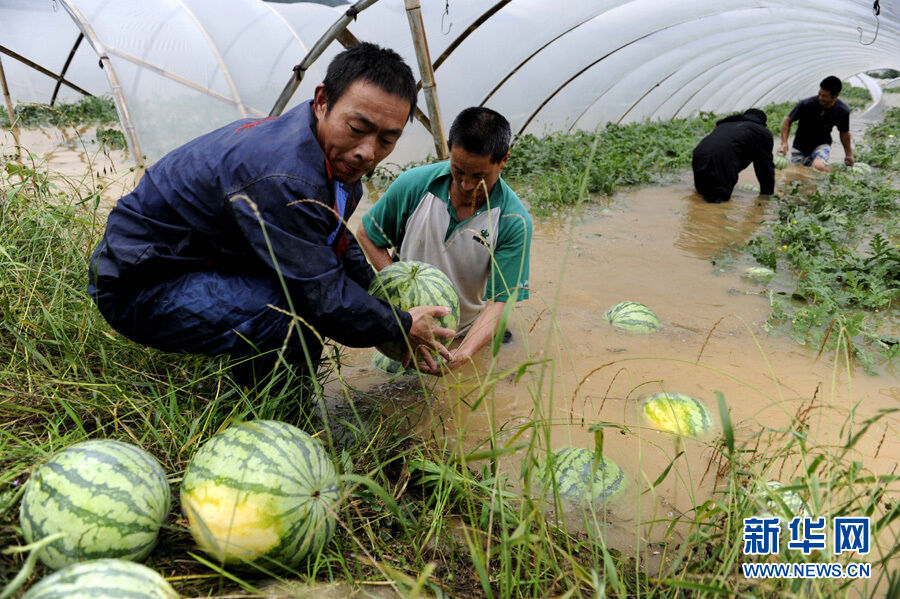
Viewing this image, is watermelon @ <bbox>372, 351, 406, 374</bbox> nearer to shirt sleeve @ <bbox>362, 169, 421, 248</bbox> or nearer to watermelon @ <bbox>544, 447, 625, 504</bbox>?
shirt sleeve @ <bbox>362, 169, 421, 248</bbox>

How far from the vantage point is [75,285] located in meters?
2.99

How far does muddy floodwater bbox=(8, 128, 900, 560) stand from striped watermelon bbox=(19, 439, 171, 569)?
0.64 meters

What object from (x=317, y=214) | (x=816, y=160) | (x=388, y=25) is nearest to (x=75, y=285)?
(x=317, y=214)

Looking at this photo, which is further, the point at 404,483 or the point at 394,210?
the point at 394,210

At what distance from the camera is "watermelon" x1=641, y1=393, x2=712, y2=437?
2.89 m

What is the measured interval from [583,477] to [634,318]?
1.86m

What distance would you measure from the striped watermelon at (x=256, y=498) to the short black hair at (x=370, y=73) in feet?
4.21

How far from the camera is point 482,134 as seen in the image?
9.78ft

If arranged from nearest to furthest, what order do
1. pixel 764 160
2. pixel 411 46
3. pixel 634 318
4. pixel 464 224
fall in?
pixel 464 224
pixel 634 318
pixel 411 46
pixel 764 160

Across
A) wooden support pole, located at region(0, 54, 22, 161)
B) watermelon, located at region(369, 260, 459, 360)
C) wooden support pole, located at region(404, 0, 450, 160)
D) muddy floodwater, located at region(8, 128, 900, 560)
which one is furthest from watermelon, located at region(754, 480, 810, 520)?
wooden support pole, located at region(0, 54, 22, 161)

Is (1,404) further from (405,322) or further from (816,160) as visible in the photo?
(816,160)

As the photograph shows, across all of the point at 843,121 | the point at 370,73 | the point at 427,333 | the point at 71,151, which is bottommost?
the point at 427,333

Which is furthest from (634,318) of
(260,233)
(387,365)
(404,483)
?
(260,233)

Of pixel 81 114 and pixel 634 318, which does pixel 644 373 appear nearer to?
pixel 634 318
